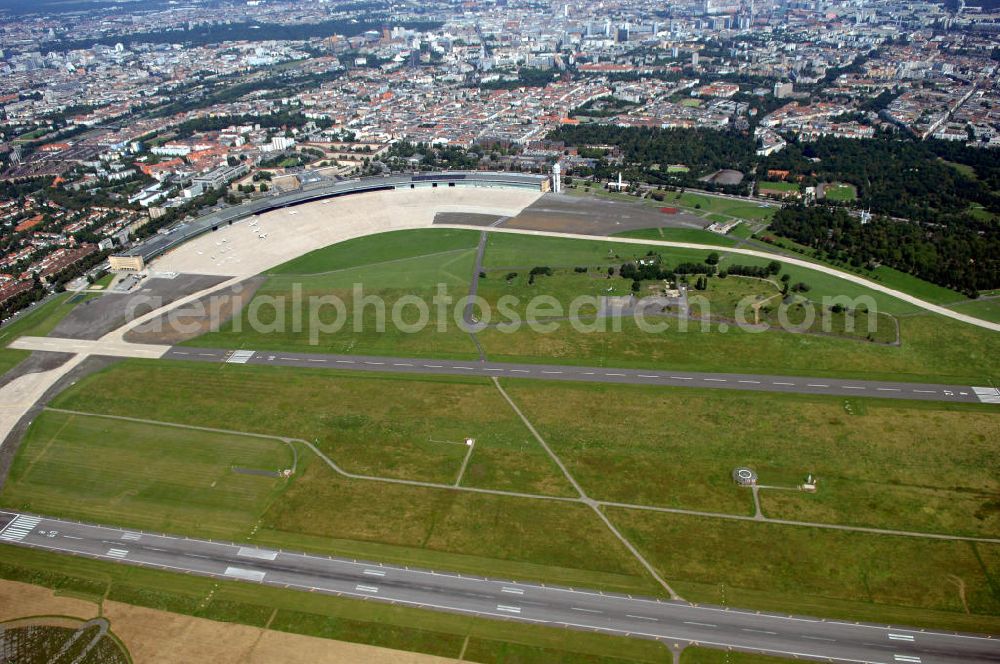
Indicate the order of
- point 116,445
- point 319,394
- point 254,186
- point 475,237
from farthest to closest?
point 254,186
point 475,237
point 319,394
point 116,445

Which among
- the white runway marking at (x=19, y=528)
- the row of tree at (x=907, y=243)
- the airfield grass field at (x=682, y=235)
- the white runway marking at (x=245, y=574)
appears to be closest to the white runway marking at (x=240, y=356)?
the white runway marking at (x=19, y=528)

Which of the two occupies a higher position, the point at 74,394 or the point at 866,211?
the point at 866,211

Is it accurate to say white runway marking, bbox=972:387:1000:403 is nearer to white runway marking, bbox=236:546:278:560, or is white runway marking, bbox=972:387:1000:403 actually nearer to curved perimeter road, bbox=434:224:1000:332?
curved perimeter road, bbox=434:224:1000:332

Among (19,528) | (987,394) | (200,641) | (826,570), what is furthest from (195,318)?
(987,394)

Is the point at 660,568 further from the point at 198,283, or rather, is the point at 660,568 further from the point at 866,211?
the point at 866,211

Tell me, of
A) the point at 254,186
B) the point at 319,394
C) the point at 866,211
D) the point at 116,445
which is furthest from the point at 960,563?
the point at 254,186

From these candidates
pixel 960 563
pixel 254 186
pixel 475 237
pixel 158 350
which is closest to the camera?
pixel 960 563

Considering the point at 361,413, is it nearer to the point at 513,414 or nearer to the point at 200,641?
the point at 513,414
